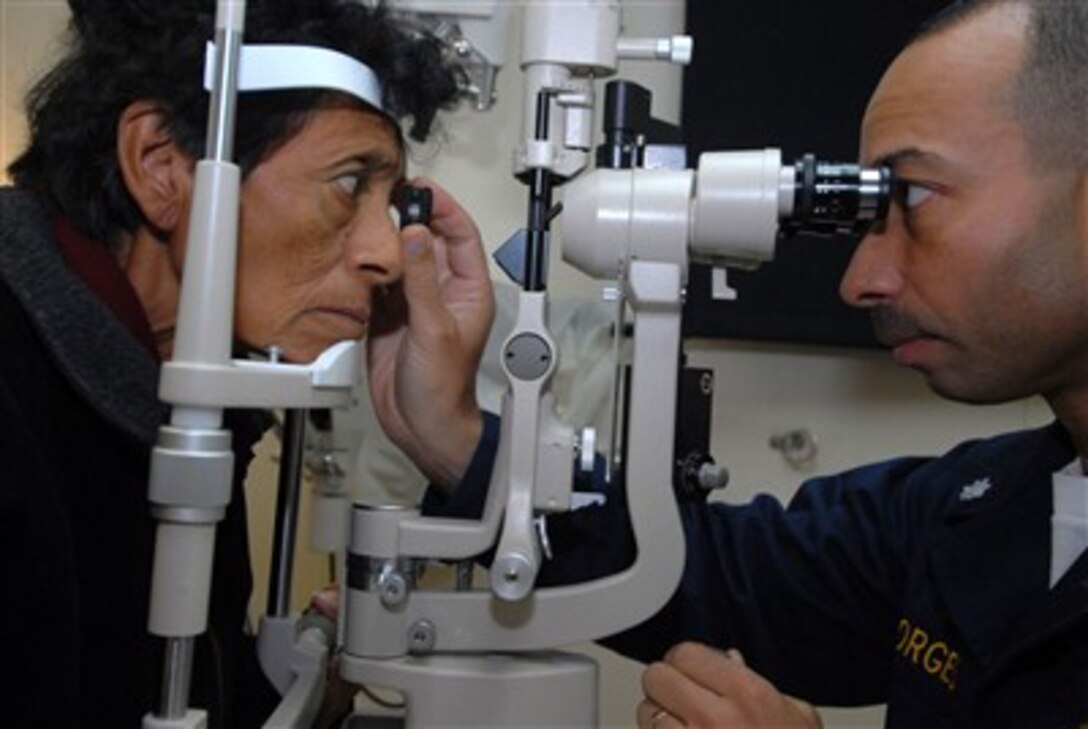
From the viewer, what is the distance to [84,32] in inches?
45.1

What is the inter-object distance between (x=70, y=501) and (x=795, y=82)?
1443 millimetres

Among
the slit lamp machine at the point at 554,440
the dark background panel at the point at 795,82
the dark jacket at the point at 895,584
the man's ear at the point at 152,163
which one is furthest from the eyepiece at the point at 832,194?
the dark background panel at the point at 795,82

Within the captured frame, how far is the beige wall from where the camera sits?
196 cm

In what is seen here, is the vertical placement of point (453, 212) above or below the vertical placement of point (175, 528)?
above

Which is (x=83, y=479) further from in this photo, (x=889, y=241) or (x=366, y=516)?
(x=889, y=241)

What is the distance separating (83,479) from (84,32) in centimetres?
50

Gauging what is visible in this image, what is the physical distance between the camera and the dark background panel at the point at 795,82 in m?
1.88

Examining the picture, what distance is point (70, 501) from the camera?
40.5 inches

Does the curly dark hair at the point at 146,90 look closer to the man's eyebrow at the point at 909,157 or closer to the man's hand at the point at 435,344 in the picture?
the man's hand at the point at 435,344

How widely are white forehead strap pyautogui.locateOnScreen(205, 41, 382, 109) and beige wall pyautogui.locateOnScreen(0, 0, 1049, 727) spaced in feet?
2.96

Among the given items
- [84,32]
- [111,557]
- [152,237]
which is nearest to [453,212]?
[152,237]

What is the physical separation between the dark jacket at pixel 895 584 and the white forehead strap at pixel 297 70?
0.44m

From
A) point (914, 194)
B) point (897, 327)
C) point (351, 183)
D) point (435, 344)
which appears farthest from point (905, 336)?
point (351, 183)

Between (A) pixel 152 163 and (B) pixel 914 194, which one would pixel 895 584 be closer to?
(B) pixel 914 194
